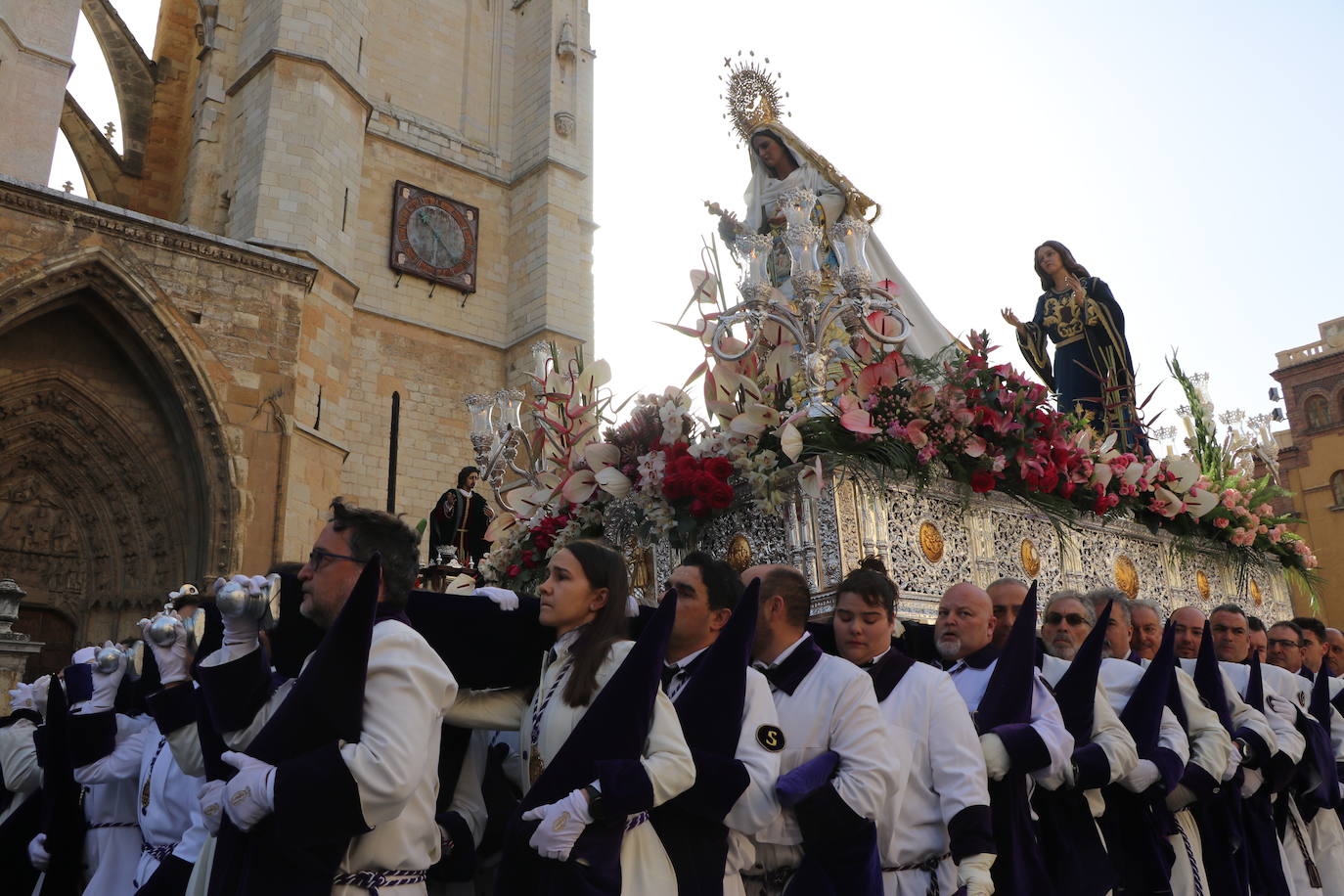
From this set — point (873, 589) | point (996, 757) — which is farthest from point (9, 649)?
point (996, 757)

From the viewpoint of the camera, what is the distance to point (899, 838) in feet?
11.1

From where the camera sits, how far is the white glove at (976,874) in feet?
10.1

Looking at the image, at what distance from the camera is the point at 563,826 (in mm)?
2535

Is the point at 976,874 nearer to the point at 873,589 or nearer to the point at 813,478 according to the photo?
the point at 873,589

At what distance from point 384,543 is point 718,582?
113 centimetres

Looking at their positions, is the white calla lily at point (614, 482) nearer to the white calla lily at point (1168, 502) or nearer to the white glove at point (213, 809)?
the white glove at point (213, 809)

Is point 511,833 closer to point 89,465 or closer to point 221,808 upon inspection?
point 221,808

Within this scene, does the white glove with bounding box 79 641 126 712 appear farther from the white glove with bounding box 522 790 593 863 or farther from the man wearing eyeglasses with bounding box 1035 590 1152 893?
the man wearing eyeglasses with bounding box 1035 590 1152 893

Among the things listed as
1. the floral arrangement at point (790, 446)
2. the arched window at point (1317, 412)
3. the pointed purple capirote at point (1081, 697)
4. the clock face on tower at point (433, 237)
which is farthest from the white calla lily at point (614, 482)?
the arched window at point (1317, 412)

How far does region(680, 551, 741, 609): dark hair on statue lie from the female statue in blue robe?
523cm

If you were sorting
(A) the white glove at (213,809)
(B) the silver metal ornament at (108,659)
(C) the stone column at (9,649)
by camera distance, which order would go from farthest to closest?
(C) the stone column at (9,649)
(B) the silver metal ornament at (108,659)
(A) the white glove at (213,809)

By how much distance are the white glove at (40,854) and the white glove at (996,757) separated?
14.1 ft

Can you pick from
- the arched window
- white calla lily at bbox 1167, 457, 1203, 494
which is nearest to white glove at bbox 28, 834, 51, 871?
white calla lily at bbox 1167, 457, 1203, 494

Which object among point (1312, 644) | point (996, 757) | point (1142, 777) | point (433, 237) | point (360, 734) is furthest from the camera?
point (433, 237)
